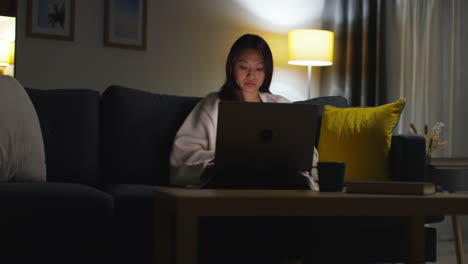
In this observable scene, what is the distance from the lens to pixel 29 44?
384cm

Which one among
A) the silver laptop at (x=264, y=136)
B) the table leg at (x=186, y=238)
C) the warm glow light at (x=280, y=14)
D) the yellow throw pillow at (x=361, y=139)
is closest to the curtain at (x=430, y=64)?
the warm glow light at (x=280, y=14)

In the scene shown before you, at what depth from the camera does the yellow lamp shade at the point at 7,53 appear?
3715mm

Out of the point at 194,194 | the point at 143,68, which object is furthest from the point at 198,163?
the point at 143,68

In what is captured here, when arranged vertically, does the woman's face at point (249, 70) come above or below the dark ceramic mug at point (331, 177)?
above

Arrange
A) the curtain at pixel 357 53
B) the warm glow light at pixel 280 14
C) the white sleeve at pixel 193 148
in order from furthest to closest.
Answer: the warm glow light at pixel 280 14 < the curtain at pixel 357 53 < the white sleeve at pixel 193 148

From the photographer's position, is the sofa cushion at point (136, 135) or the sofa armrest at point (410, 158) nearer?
the sofa armrest at point (410, 158)

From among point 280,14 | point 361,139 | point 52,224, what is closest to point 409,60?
point 280,14

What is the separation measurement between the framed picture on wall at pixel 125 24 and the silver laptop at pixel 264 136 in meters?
2.60

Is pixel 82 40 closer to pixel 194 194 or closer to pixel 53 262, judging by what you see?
pixel 53 262

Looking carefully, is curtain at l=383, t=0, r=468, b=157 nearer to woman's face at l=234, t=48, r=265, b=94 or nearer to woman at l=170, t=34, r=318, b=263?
woman at l=170, t=34, r=318, b=263

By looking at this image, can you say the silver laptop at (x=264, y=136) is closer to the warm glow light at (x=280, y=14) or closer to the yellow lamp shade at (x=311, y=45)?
the yellow lamp shade at (x=311, y=45)

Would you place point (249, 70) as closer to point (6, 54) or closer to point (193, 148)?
point (193, 148)

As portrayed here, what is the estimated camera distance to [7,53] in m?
3.73

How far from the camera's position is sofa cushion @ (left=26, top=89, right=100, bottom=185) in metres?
2.47
